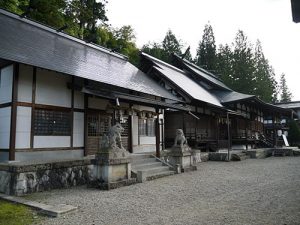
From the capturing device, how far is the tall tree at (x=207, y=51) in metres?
46.1

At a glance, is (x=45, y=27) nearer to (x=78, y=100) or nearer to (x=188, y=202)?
(x=78, y=100)

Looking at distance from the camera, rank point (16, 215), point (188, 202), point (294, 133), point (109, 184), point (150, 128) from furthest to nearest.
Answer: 1. point (294, 133)
2. point (150, 128)
3. point (109, 184)
4. point (188, 202)
5. point (16, 215)

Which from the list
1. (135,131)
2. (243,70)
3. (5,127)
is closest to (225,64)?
(243,70)

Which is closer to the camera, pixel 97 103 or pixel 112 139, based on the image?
pixel 112 139

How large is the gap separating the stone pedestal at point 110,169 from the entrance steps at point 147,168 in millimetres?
753

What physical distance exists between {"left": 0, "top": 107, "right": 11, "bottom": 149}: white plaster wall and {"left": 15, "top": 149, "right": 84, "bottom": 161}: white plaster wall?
0.62 m

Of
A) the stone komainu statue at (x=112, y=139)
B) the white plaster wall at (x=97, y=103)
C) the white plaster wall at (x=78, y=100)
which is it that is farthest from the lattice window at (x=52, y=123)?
the stone komainu statue at (x=112, y=139)

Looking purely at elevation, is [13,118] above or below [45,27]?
below

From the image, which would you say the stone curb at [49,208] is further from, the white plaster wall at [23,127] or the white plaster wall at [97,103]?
the white plaster wall at [97,103]

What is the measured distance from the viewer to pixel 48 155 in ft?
34.6

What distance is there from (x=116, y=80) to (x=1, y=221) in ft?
28.6

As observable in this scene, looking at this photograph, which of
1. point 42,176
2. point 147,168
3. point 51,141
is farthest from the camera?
point 147,168

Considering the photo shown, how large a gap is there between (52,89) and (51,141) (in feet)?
6.74

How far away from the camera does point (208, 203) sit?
6.97 metres
